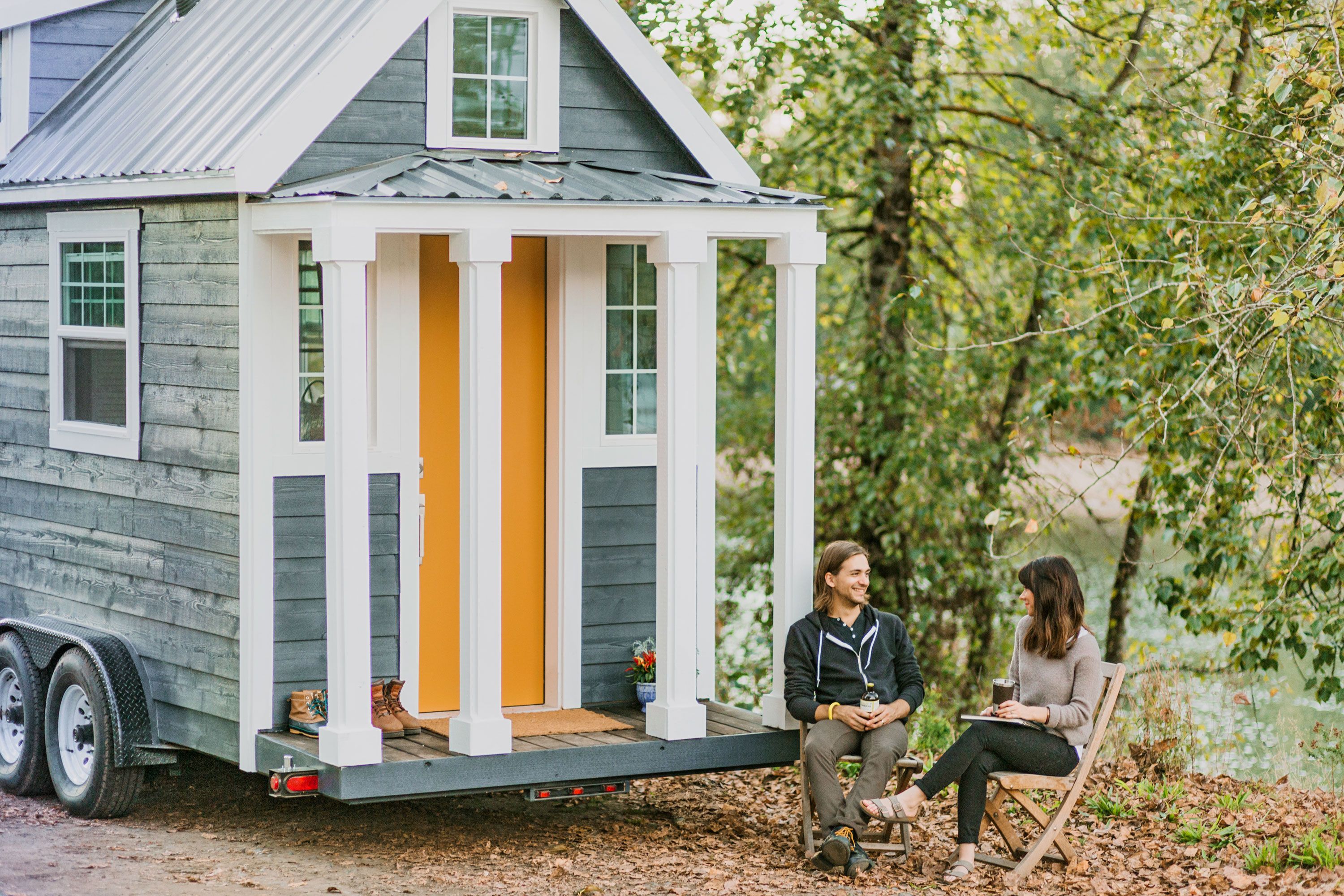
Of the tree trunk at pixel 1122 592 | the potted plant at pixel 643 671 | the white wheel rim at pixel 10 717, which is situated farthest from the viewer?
the tree trunk at pixel 1122 592

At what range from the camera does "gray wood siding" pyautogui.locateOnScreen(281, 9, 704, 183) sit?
7.76m

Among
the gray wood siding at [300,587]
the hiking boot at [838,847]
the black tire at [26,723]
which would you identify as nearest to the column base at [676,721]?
the hiking boot at [838,847]

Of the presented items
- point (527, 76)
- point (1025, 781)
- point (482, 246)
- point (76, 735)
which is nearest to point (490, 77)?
point (527, 76)

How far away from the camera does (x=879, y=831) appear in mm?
7672

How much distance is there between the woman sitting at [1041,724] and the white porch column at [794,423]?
1105mm

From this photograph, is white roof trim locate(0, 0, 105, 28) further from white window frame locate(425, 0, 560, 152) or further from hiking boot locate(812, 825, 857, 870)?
hiking boot locate(812, 825, 857, 870)

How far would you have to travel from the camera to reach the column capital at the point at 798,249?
7.96 m

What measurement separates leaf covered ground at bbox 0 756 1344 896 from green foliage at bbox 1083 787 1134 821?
0.04 feet

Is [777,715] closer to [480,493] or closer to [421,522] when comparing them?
[480,493]

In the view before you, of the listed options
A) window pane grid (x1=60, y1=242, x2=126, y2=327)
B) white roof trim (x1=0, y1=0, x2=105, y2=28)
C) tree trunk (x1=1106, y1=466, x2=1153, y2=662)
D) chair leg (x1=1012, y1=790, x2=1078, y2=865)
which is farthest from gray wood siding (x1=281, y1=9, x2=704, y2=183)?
tree trunk (x1=1106, y1=466, x2=1153, y2=662)

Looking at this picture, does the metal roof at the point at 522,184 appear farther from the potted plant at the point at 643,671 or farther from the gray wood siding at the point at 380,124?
the potted plant at the point at 643,671

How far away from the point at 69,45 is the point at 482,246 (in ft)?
14.3

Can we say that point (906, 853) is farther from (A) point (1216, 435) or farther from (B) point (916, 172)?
(B) point (916, 172)

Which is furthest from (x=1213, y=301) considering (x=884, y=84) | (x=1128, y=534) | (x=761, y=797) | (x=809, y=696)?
(x=1128, y=534)
